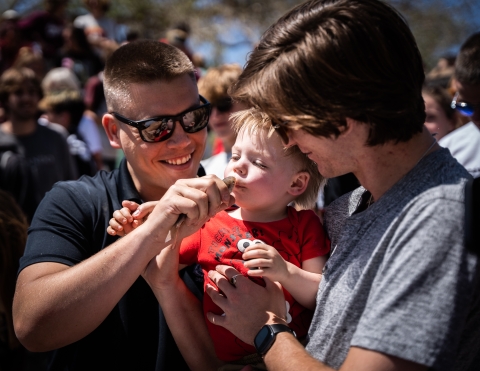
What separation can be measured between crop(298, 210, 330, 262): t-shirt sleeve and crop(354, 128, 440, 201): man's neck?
0.58 m

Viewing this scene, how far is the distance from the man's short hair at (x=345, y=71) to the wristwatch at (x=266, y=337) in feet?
2.50

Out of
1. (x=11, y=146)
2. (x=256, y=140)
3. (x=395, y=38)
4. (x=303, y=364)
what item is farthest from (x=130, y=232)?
(x=11, y=146)

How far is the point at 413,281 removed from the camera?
170 cm

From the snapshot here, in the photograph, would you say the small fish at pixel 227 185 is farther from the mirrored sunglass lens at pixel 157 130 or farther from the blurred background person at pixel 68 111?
the blurred background person at pixel 68 111

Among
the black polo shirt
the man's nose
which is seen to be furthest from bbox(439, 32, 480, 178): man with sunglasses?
the black polo shirt

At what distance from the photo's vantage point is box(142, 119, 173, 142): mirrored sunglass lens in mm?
2889

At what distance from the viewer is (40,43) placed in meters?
10.4

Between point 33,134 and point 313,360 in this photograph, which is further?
point 33,134

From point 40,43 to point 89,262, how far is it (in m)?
→ 9.00

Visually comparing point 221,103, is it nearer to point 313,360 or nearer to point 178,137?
point 178,137

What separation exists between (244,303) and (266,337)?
0.21 meters

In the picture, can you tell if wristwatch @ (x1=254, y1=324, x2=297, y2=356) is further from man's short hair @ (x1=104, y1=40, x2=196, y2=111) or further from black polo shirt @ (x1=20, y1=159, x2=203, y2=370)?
man's short hair @ (x1=104, y1=40, x2=196, y2=111)

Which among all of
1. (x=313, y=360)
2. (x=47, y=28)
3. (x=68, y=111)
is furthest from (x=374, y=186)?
(x=47, y=28)

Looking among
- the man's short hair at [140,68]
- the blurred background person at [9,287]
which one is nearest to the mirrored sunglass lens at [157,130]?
the man's short hair at [140,68]
